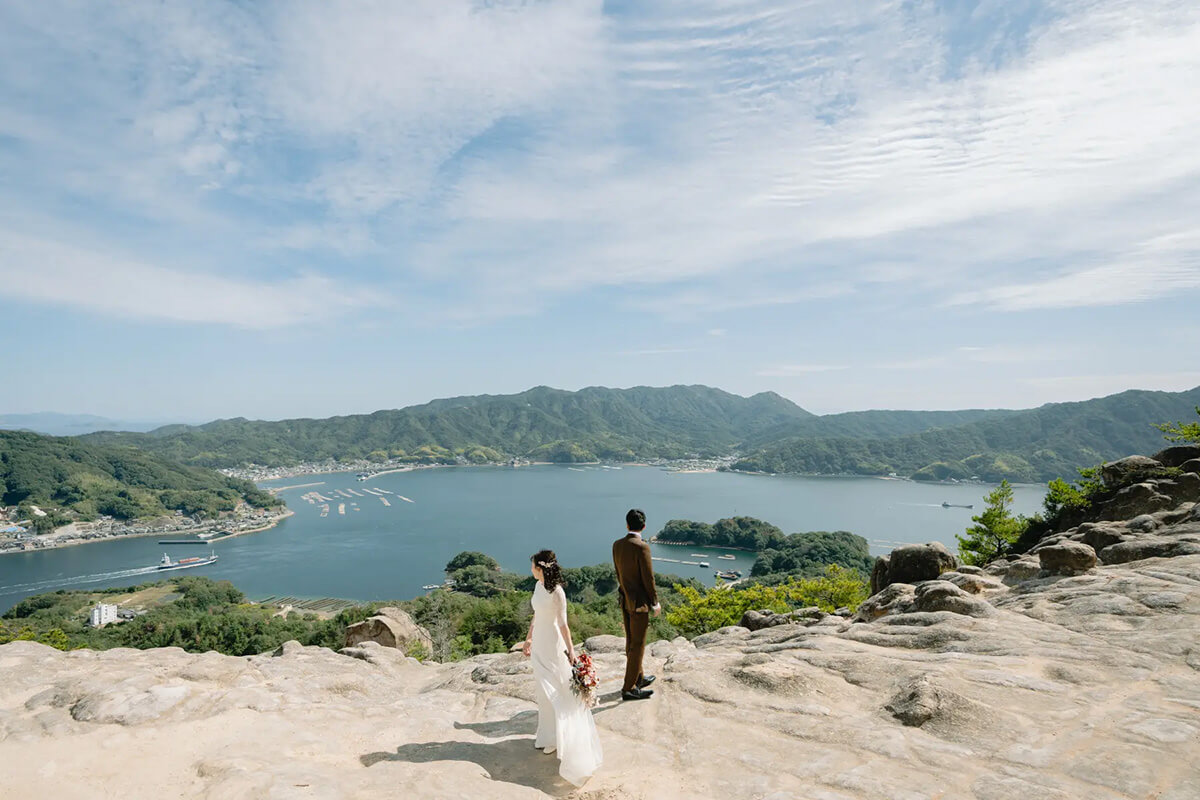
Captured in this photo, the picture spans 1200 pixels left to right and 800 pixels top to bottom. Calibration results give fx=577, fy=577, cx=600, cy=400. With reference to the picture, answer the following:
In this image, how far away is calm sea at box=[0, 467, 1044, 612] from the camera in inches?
3123

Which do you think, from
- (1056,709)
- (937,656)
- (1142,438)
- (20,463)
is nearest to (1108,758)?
(1056,709)

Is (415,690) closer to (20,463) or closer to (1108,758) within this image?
(1108,758)

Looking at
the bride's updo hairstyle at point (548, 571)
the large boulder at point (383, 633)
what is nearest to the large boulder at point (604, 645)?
the bride's updo hairstyle at point (548, 571)

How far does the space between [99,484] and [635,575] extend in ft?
509

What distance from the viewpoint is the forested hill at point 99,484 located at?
368ft

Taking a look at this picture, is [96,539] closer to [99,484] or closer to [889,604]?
[99,484]

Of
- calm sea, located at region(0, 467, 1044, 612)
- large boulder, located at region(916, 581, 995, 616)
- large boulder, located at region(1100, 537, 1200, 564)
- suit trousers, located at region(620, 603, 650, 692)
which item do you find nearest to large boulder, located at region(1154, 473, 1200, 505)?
large boulder, located at region(1100, 537, 1200, 564)

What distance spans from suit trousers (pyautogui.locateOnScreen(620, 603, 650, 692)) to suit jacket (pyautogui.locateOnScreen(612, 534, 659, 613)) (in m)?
0.09

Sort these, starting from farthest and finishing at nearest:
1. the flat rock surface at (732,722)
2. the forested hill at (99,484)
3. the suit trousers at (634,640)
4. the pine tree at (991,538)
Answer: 1. the forested hill at (99,484)
2. the pine tree at (991,538)
3. the suit trousers at (634,640)
4. the flat rock surface at (732,722)

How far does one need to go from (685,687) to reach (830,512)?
120 meters

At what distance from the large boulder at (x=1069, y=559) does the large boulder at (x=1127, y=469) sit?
26.3ft

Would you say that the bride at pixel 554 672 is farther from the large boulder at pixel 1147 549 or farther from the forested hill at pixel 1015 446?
the forested hill at pixel 1015 446

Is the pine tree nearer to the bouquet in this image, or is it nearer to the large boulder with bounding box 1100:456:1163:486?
the large boulder with bounding box 1100:456:1163:486

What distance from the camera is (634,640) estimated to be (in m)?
6.45
